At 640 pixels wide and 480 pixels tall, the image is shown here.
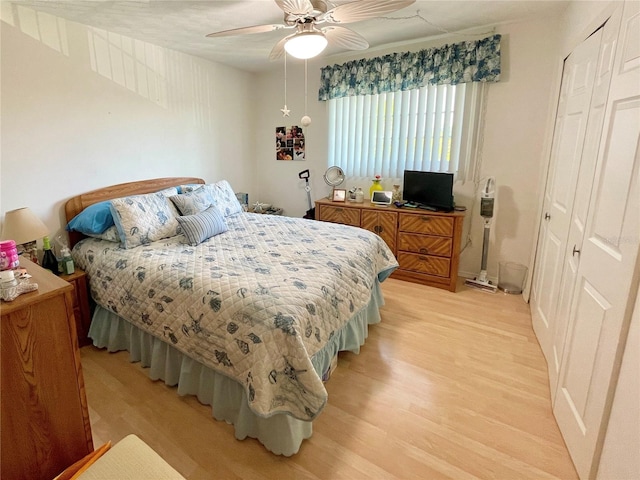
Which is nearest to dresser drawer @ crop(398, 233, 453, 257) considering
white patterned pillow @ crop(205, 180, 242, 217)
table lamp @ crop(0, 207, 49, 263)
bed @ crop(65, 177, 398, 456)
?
bed @ crop(65, 177, 398, 456)

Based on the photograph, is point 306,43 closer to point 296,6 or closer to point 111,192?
point 296,6

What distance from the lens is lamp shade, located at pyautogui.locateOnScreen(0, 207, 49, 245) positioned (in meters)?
2.13

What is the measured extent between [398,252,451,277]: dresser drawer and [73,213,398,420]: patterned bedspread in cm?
86

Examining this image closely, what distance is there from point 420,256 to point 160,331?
254cm

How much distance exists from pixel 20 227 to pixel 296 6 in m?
2.21

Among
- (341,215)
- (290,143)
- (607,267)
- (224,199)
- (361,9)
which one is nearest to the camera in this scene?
(607,267)

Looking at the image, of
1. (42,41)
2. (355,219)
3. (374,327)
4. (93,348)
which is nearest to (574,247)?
(374,327)

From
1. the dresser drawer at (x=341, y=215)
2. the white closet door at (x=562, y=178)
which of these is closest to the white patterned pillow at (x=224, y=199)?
the dresser drawer at (x=341, y=215)

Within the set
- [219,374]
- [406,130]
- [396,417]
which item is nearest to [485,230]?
[406,130]

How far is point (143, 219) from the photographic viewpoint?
98.2 inches

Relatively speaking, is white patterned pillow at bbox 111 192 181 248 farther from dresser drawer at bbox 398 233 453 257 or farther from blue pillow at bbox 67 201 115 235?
dresser drawer at bbox 398 233 453 257

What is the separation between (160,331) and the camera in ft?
6.35

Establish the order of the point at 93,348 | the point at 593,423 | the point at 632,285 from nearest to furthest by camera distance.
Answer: the point at 632,285
the point at 593,423
the point at 93,348

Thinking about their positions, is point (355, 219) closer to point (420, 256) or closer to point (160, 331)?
point (420, 256)
